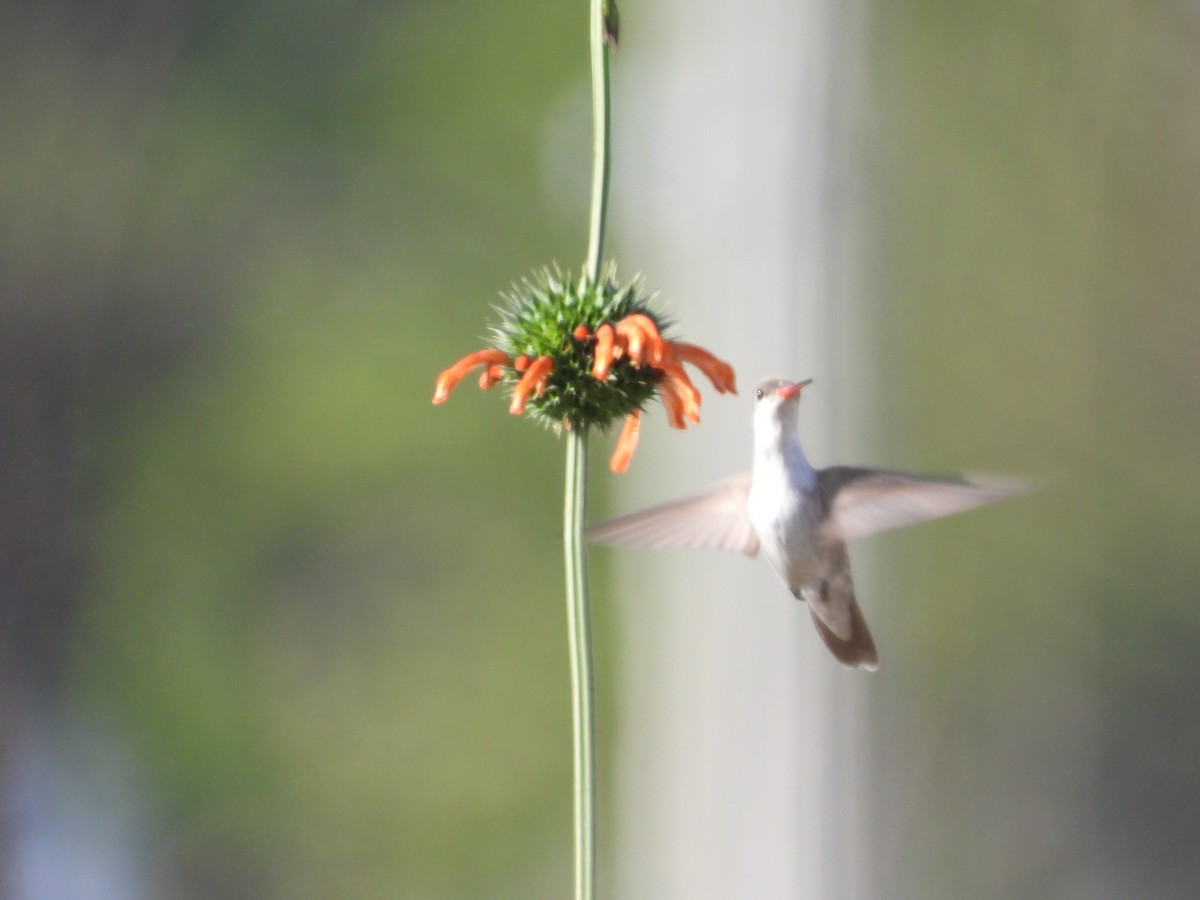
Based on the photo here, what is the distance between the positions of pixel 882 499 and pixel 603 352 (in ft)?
1.10

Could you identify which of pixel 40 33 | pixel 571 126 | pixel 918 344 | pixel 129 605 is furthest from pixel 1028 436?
pixel 40 33

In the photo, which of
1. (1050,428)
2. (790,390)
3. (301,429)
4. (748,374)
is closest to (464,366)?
(790,390)

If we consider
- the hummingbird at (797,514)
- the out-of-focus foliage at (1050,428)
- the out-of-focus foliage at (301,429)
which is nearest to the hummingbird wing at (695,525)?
the hummingbird at (797,514)

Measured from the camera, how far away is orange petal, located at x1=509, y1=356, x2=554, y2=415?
72 cm

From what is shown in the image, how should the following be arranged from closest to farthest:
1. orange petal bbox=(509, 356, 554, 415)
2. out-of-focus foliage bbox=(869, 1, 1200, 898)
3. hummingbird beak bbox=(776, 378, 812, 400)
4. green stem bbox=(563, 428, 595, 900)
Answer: green stem bbox=(563, 428, 595, 900)
orange petal bbox=(509, 356, 554, 415)
hummingbird beak bbox=(776, 378, 812, 400)
out-of-focus foliage bbox=(869, 1, 1200, 898)

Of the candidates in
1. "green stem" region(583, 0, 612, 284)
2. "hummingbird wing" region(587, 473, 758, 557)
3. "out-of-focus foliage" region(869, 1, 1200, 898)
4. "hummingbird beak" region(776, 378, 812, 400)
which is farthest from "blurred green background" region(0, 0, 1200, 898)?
"green stem" region(583, 0, 612, 284)

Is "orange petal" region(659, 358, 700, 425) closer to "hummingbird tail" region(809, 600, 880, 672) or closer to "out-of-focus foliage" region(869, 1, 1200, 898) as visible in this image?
"hummingbird tail" region(809, 600, 880, 672)

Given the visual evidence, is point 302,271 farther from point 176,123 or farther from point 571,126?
point 571,126

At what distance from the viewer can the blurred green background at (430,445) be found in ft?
6.68

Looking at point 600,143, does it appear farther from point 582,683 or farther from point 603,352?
point 582,683

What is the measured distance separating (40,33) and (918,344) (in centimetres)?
182

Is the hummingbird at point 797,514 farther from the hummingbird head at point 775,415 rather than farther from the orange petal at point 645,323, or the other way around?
the orange petal at point 645,323

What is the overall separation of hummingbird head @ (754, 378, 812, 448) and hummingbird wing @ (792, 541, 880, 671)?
0.36ft

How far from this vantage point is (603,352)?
72 centimetres
